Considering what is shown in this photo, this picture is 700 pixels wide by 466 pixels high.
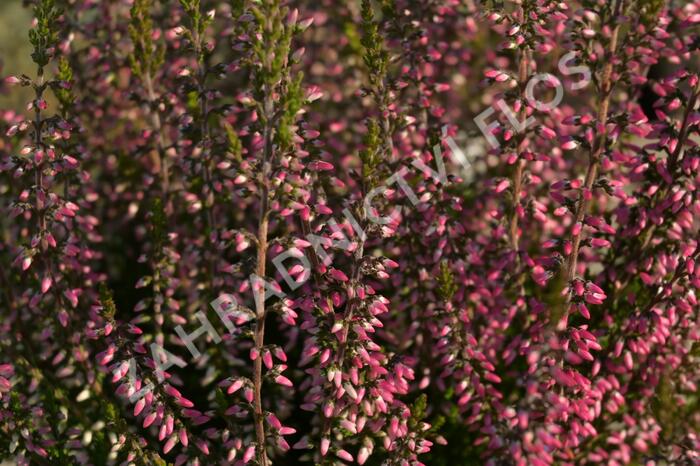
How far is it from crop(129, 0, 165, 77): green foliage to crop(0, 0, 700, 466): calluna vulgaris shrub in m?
0.02

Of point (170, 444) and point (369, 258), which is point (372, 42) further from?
point (170, 444)

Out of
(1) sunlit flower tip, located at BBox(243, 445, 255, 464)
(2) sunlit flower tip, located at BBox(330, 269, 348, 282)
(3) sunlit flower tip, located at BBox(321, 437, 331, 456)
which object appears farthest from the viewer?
(3) sunlit flower tip, located at BBox(321, 437, 331, 456)

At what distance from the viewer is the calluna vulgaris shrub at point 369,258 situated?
9.71 feet

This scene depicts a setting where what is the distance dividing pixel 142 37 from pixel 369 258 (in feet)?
5.33

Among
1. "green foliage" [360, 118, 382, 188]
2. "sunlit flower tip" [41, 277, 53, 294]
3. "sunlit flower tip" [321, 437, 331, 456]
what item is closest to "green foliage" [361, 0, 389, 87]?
"green foliage" [360, 118, 382, 188]

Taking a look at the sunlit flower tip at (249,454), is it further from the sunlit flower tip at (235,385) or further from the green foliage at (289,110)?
the green foliage at (289,110)

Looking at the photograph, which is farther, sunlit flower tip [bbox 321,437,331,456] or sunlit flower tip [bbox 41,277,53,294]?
sunlit flower tip [bbox 41,277,53,294]

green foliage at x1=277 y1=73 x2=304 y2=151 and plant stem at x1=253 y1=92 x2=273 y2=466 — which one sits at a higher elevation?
green foliage at x1=277 y1=73 x2=304 y2=151

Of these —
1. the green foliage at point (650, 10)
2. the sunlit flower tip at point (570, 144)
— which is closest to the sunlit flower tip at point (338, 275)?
the sunlit flower tip at point (570, 144)

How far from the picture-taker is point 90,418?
4.21 m

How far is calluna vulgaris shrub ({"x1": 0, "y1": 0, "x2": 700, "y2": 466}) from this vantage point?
2.96 meters

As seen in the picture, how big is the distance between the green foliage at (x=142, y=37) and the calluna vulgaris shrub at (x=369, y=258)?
0.8 inches

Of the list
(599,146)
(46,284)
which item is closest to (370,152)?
(599,146)

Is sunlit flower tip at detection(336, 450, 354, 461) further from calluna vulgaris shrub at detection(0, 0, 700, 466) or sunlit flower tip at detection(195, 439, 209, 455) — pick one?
sunlit flower tip at detection(195, 439, 209, 455)
